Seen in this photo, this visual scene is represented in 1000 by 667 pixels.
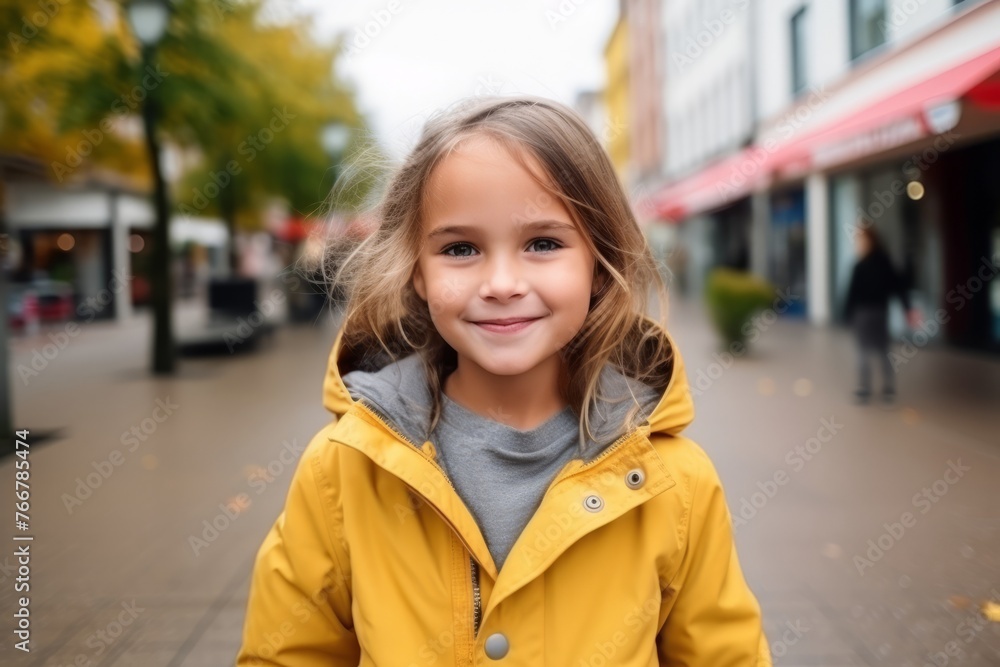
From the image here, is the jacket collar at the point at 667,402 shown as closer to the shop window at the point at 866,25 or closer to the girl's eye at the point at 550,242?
the girl's eye at the point at 550,242

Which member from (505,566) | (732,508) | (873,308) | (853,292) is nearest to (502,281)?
(505,566)

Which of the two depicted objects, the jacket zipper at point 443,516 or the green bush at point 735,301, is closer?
the jacket zipper at point 443,516

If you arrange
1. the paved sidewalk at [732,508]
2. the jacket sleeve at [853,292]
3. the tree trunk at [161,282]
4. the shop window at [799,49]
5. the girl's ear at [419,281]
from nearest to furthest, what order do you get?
the girl's ear at [419,281], the paved sidewalk at [732,508], the jacket sleeve at [853,292], the tree trunk at [161,282], the shop window at [799,49]

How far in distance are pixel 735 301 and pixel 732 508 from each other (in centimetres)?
806

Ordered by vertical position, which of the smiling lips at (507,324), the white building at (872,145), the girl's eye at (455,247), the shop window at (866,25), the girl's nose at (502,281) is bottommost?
the smiling lips at (507,324)

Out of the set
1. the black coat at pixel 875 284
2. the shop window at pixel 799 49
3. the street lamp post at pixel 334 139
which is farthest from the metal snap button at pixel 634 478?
the shop window at pixel 799 49

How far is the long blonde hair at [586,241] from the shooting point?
1549 mm

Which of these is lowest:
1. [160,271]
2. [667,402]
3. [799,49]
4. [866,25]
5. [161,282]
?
[667,402]

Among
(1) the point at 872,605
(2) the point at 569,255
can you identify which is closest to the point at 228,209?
(1) the point at 872,605

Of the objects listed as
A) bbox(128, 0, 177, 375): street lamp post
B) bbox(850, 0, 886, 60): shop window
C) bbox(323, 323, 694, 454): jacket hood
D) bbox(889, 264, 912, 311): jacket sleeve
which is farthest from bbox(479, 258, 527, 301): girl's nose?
bbox(850, 0, 886, 60): shop window

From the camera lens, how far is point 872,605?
12.4 feet

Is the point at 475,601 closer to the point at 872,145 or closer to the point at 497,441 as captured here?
the point at 497,441

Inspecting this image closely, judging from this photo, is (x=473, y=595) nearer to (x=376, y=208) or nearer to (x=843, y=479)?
(x=376, y=208)

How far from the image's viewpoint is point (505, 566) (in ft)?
4.68
